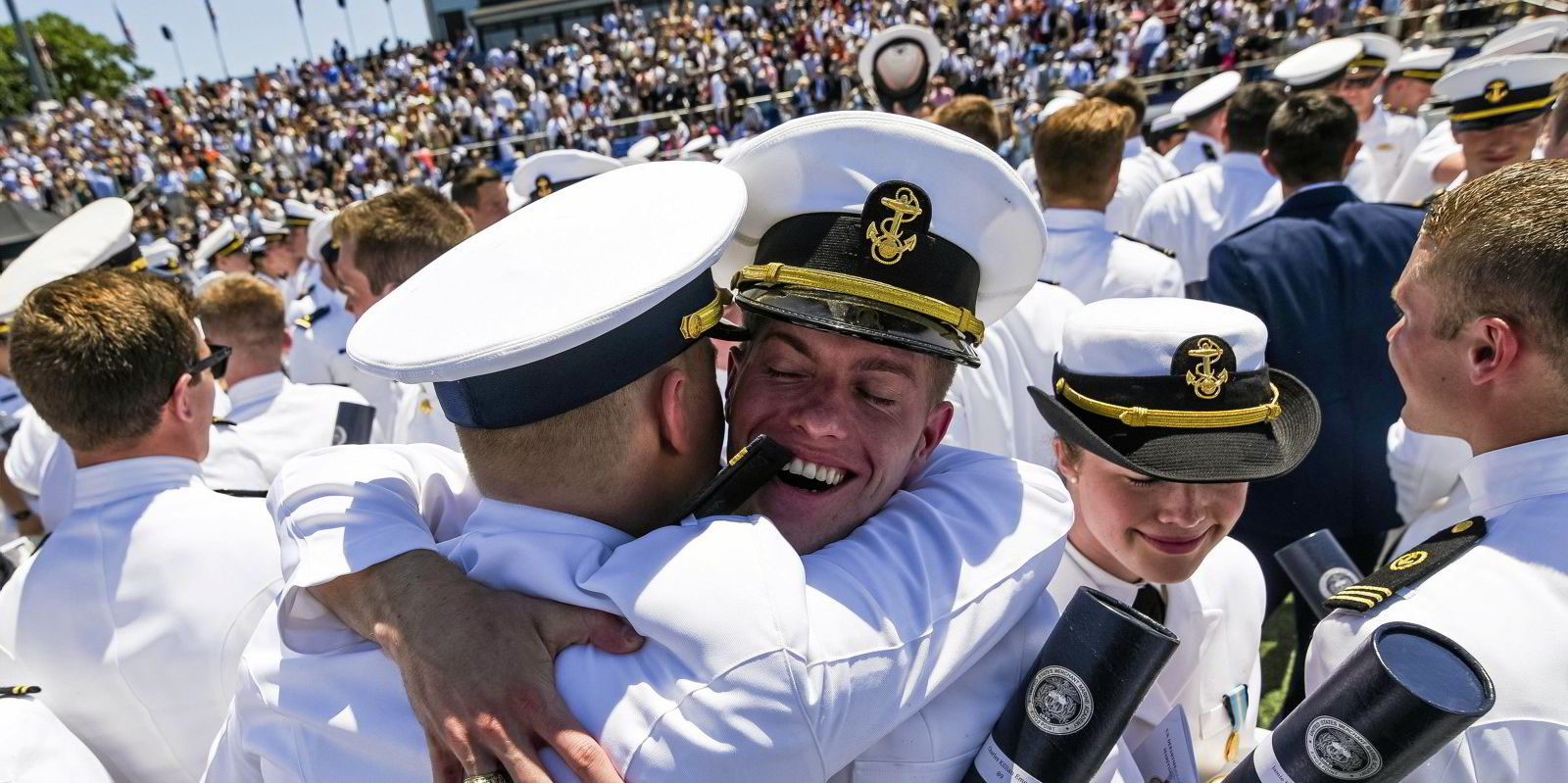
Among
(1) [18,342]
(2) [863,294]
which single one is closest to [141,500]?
(1) [18,342]

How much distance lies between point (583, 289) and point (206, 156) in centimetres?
3420

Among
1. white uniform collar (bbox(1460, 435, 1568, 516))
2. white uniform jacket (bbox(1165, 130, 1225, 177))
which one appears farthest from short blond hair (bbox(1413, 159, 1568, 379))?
white uniform jacket (bbox(1165, 130, 1225, 177))

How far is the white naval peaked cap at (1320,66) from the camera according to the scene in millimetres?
6680

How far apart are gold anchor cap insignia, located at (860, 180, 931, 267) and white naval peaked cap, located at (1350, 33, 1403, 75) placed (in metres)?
6.98

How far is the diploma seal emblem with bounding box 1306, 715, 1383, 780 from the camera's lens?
1.06m

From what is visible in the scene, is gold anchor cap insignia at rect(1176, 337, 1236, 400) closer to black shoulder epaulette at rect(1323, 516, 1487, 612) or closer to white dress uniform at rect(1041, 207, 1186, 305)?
black shoulder epaulette at rect(1323, 516, 1487, 612)

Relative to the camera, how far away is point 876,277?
5.34 feet

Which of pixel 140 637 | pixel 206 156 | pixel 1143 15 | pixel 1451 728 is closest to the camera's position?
pixel 1451 728

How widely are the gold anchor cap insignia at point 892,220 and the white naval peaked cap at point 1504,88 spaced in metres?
4.49

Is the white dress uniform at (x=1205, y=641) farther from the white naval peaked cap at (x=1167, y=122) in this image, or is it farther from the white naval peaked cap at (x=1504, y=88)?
the white naval peaked cap at (x=1167, y=122)

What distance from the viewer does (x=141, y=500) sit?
7.74ft

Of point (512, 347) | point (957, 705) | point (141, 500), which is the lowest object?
point (141, 500)

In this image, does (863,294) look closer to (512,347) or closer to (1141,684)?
(512,347)

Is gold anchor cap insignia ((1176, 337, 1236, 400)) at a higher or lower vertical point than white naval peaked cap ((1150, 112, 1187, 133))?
higher
